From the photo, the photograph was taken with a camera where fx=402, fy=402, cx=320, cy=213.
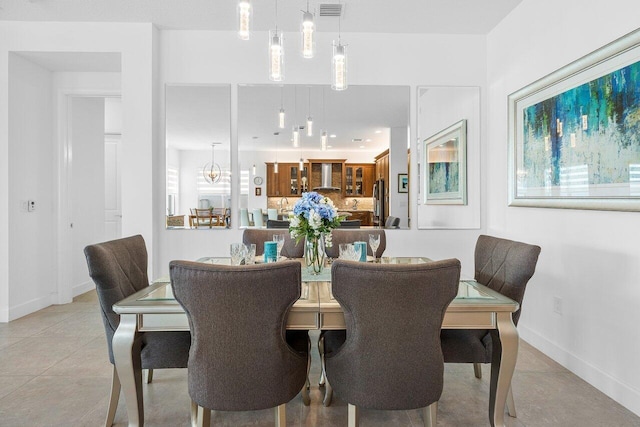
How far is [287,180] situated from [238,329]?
10.3 feet

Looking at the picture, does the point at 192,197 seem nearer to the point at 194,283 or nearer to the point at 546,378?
the point at 194,283

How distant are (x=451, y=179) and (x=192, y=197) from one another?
251cm

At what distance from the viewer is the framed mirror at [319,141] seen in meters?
3.90

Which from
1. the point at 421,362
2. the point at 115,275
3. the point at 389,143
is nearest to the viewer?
the point at 421,362

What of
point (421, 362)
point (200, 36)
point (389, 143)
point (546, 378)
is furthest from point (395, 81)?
point (421, 362)

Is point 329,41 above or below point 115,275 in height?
above

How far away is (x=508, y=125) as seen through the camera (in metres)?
3.42

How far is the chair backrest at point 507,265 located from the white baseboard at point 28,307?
400 centimetres

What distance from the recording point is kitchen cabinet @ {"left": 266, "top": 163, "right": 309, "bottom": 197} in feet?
13.8

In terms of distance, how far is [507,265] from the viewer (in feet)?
6.54

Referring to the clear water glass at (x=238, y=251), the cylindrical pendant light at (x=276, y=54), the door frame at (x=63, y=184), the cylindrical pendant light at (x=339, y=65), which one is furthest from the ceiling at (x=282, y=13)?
the clear water glass at (x=238, y=251)

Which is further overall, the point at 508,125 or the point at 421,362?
the point at 508,125

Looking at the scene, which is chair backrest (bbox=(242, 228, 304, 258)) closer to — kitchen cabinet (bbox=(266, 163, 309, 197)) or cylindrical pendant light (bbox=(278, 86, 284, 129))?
kitchen cabinet (bbox=(266, 163, 309, 197))

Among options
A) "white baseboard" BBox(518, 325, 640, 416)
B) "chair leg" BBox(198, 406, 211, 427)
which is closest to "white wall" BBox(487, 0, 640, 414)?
"white baseboard" BBox(518, 325, 640, 416)
